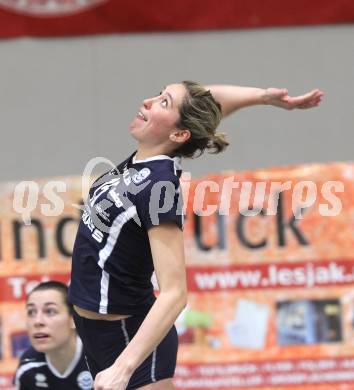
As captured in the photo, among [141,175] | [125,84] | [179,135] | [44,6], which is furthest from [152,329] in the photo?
[44,6]

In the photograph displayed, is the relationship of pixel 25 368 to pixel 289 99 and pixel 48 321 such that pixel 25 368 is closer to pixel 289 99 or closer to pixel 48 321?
pixel 48 321

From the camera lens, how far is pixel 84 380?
427 cm

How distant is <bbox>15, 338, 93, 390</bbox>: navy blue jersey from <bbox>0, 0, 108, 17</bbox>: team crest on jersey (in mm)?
2066

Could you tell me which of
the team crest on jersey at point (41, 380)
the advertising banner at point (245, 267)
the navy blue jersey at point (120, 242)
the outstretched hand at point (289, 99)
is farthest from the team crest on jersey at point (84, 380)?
the outstretched hand at point (289, 99)

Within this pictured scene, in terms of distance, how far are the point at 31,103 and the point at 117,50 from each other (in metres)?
0.57

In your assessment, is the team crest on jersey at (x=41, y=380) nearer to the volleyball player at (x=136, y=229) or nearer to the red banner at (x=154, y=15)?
the volleyball player at (x=136, y=229)

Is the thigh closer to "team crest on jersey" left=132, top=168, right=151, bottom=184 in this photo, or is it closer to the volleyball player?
the volleyball player

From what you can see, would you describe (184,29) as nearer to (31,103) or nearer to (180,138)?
(31,103)

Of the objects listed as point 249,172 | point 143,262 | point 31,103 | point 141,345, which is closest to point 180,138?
point 143,262

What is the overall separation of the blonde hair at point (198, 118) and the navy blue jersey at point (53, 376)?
4.14 feet

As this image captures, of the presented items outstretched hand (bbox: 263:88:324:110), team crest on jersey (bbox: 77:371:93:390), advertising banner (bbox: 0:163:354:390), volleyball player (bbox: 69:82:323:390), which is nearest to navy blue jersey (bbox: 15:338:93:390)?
team crest on jersey (bbox: 77:371:93:390)

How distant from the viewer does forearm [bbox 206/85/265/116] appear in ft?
12.5

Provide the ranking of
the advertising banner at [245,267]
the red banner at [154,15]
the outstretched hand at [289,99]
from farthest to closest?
the red banner at [154,15], the advertising banner at [245,267], the outstretched hand at [289,99]

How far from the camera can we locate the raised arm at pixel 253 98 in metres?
3.79
